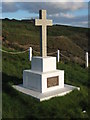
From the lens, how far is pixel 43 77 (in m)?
8.50

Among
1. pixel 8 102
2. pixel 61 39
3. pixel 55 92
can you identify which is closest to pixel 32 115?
pixel 8 102

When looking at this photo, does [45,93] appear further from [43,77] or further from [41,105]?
[41,105]

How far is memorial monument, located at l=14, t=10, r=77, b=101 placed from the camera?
8.56 meters

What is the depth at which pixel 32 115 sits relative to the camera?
7285 mm

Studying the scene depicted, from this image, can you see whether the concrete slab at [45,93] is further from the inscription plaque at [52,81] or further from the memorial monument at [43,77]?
the inscription plaque at [52,81]

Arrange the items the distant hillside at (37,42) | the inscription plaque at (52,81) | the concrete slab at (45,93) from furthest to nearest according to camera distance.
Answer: the distant hillside at (37,42), the inscription plaque at (52,81), the concrete slab at (45,93)

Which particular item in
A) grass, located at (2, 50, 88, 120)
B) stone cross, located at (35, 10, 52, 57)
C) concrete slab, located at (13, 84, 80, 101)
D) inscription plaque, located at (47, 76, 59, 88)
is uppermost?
stone cross, located at (35, 10, 52, 57)

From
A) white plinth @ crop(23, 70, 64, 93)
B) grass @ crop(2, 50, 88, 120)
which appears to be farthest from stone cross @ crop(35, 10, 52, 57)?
grass @ crop(2, 50, 88, 120)

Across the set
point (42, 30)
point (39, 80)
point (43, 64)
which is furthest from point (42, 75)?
point (42, 30)

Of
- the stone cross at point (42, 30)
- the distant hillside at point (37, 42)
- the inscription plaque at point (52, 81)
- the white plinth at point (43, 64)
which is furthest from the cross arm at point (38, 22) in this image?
the distant hillside at point (37, 42)

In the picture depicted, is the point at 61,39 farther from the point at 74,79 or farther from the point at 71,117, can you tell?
the point at 71,117

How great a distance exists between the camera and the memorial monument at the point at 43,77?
8562 mm

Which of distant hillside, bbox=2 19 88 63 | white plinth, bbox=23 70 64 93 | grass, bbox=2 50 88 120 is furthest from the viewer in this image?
distant hillside, bbox=2 19 88 63

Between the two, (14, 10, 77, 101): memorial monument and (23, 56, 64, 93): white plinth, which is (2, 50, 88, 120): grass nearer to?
(14, 10, 77, 101): memorial monument
